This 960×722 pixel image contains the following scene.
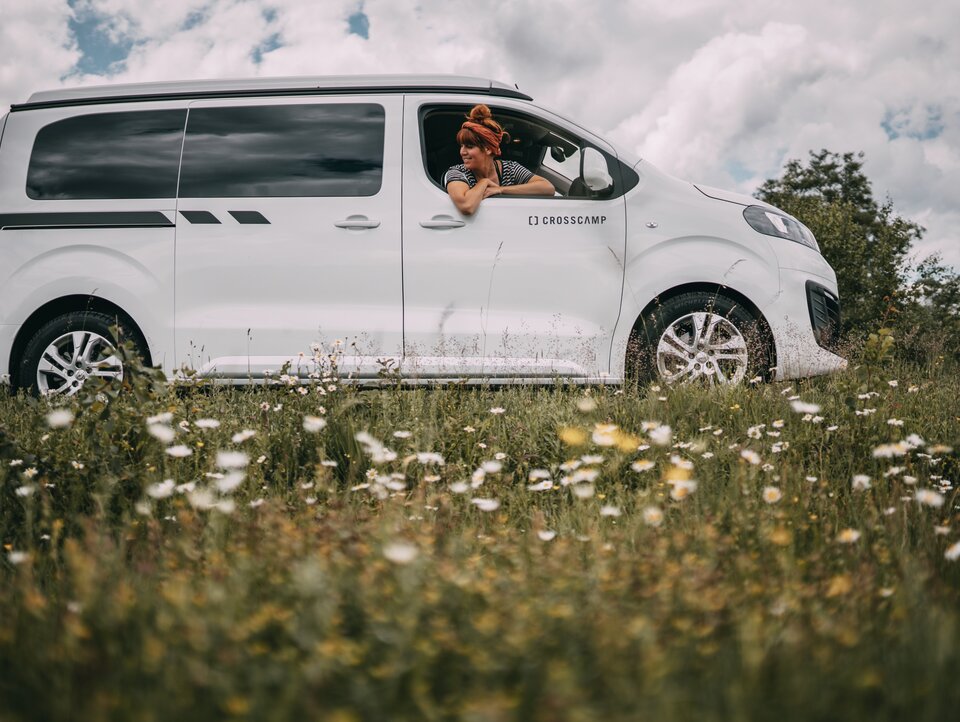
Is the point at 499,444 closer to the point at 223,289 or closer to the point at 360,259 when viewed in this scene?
the point at 360,259

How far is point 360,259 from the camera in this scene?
4461 millimetres

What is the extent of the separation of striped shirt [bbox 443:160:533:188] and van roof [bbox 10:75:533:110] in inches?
17.2

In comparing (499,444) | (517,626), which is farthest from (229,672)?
(499,444)

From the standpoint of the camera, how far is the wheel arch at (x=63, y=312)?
4.53m

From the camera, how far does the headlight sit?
15.1ft

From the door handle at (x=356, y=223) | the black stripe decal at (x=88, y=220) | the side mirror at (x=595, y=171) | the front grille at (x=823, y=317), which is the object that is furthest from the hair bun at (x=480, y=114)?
the front grille at (x=823, y=317)

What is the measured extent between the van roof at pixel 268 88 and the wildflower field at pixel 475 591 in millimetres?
2530

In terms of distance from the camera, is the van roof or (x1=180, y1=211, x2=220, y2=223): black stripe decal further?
the van roof

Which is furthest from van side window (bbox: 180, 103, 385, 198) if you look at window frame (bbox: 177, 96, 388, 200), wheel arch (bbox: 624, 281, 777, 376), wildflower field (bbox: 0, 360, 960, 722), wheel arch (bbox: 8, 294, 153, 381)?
wildflower field (bbox: 0, 360, 960, 722)

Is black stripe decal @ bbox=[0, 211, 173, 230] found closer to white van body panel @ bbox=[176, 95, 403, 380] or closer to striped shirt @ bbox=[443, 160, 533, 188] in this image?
white van body panel @ bbox=[176, 95, 403, 380]

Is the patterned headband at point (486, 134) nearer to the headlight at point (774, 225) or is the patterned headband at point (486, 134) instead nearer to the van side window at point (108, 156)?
the headlight at point (774, 225)

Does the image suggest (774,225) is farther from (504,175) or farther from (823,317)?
(504,175)

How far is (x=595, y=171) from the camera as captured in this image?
4469 mm

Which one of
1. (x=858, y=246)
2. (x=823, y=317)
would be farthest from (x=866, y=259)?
(x=823, y=317)
